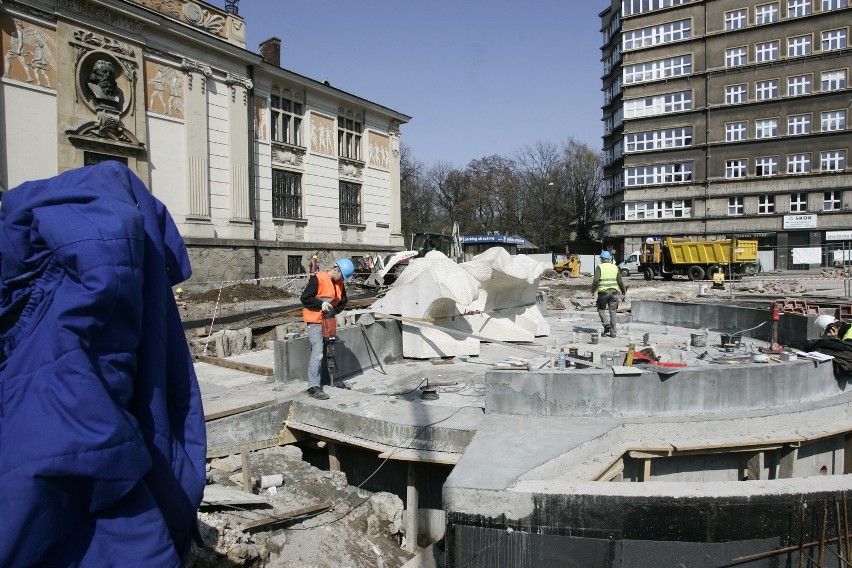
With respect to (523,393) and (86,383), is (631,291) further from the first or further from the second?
(86,383)

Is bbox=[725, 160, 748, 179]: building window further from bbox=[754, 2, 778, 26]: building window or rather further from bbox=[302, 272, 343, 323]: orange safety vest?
bbox=[302, 272, 343, 323]: orange safety vest

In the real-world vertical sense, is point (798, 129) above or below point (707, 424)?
above

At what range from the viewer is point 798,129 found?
137 feet

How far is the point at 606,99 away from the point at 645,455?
173 ft

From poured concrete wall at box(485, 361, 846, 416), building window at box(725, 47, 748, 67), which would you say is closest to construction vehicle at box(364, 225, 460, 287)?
poured concrete wall at box(485, 361, 846, 416)

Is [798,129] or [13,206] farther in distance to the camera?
[798,129]

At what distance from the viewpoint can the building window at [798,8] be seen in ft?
133

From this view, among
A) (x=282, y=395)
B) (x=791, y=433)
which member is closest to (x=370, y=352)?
(x=282, y=395)

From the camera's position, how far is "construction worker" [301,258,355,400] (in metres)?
7.28

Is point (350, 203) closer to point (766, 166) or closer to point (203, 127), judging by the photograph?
point (203, 127)

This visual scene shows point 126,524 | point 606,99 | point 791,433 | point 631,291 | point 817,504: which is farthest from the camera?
point 606,99

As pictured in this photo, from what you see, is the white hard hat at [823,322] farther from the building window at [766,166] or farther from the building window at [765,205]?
the building window at [766,166]

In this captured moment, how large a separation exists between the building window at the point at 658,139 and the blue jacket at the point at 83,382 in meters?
49.0

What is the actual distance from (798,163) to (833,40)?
8.30 metres
